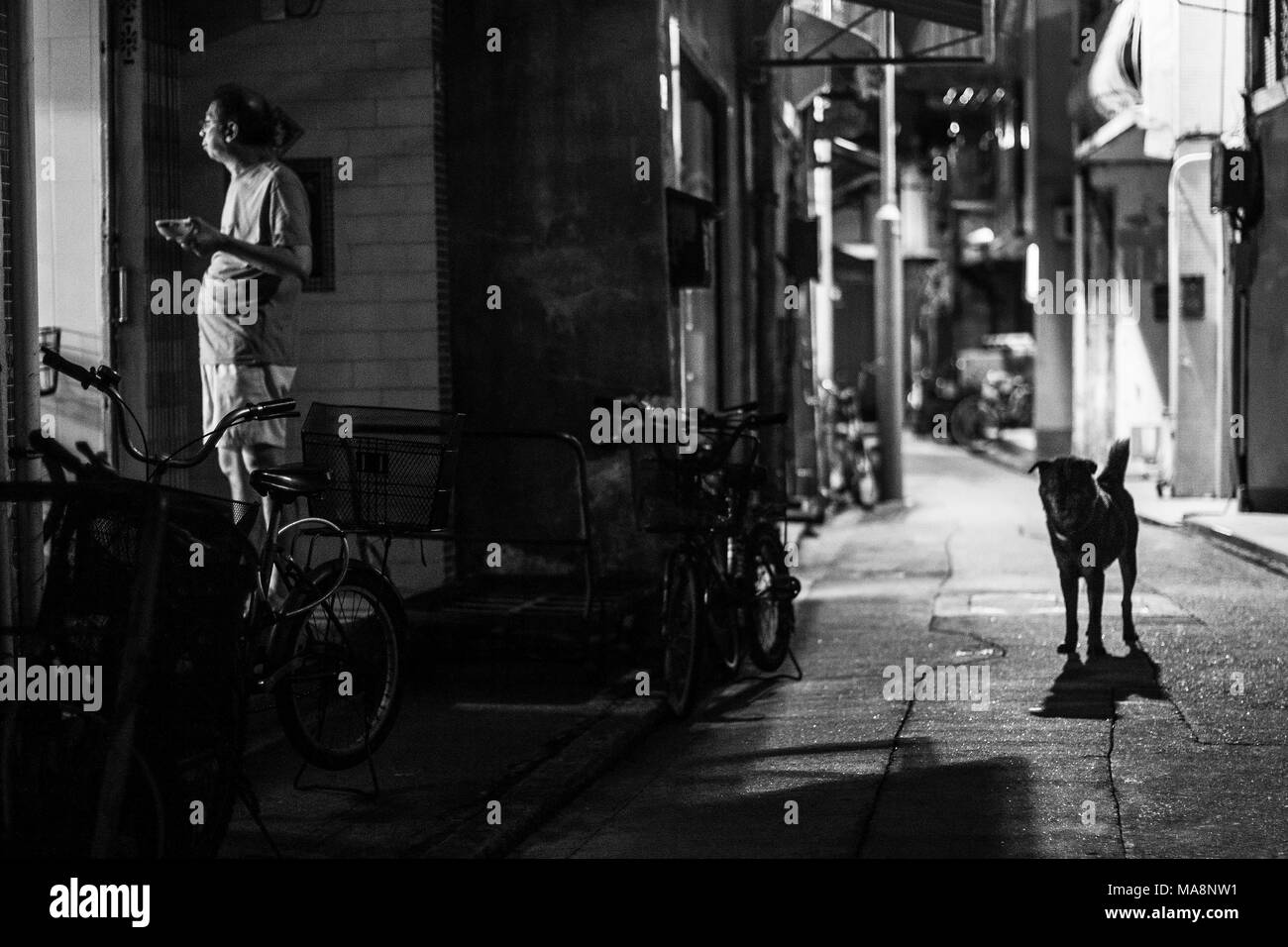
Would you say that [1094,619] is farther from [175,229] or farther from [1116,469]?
[175,229]

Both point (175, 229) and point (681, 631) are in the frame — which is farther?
point (681, 631)

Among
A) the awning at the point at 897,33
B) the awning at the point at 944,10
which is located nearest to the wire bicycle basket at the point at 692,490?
the awning at the point at 897,33

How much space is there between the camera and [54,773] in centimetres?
468

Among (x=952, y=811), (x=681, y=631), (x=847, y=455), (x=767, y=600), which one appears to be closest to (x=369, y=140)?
(x=767, y=600)

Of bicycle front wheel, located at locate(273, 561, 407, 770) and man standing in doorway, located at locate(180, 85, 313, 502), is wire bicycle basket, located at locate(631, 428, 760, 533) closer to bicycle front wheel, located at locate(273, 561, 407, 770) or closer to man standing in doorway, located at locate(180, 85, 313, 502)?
man standing in doorway, located at locate(180, 85, 313, 502)

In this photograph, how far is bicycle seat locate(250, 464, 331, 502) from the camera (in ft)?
20.3

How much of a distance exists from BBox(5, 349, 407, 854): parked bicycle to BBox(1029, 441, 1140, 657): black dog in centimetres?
420

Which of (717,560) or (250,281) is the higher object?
(250,281)

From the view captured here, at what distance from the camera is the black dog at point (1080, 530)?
9641mm

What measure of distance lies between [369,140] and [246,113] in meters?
2.16

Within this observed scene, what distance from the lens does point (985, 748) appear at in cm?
751

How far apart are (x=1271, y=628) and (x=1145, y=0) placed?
13177 mm

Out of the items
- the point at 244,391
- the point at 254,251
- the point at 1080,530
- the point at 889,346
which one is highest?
the point at 889,346
